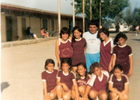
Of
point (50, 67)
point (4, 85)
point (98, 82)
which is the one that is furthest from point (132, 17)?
point (50, 67)

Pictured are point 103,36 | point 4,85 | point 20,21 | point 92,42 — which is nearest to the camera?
point 103,36

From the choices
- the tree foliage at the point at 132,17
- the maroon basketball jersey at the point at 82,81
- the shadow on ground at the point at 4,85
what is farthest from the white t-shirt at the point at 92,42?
the tree foliage at the point at 132,17

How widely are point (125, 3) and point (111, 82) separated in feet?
123

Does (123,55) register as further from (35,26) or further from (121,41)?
(35,26)

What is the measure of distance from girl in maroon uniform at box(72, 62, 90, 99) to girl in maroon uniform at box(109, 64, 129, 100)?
0.53 meters

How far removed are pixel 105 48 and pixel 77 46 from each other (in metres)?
0.60

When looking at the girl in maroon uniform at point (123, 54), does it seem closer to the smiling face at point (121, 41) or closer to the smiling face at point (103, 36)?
the smiling face at point (121, 41)

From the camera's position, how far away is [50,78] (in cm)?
432

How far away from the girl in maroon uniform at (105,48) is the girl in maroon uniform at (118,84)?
1.96 feet

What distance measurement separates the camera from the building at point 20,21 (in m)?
19.6

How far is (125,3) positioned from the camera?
1551 inches

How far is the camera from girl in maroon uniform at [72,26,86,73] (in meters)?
4.69

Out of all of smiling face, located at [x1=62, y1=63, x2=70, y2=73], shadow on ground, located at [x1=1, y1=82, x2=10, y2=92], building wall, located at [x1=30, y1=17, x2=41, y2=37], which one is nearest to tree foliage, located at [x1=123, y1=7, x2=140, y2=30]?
building wall, located at [x1=30, y1=17, x2=41, y2=37]

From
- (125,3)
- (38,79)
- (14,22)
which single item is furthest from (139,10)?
(38,79)
